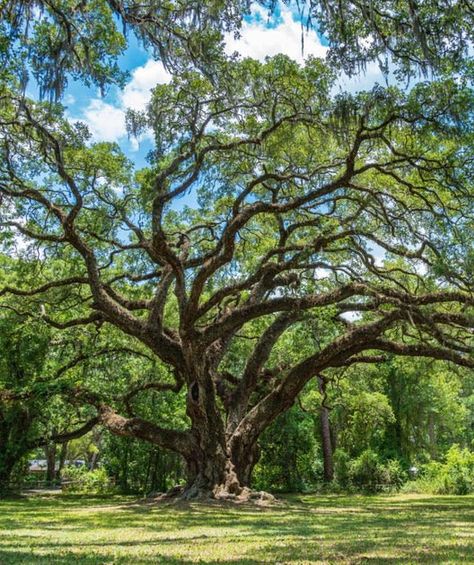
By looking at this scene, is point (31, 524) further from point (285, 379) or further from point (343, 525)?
point (285, 379)

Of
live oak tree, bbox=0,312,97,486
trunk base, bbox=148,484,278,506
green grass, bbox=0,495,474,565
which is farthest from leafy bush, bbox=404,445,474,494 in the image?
live oak tree, bbox=0,312,97,486

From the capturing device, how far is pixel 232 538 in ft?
20.2

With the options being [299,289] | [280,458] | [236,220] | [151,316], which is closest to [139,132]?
[236,220]

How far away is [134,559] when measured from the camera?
459cm

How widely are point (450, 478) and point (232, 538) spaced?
14.9m

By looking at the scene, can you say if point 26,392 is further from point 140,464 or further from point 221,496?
point 221,496

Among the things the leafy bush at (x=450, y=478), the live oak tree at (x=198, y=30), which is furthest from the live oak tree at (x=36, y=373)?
the leafy bush at (x=450, y=478)

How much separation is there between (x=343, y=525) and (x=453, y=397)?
88.9 ft

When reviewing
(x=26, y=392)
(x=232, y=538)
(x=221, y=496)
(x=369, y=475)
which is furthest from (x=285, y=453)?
(x=232, y=538)

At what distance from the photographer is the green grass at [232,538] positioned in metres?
4.66

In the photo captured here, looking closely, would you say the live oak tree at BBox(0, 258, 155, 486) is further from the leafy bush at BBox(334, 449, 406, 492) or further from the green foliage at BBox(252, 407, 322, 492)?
the leafy bush at BBox(334, 449, 406, 492)

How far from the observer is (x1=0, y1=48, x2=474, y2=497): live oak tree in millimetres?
10312

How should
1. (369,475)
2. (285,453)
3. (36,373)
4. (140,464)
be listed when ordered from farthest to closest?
Answer: (369,475) < (285,453) < (140,464) < (36,373)

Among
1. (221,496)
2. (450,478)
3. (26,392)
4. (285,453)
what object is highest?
(26,392)
